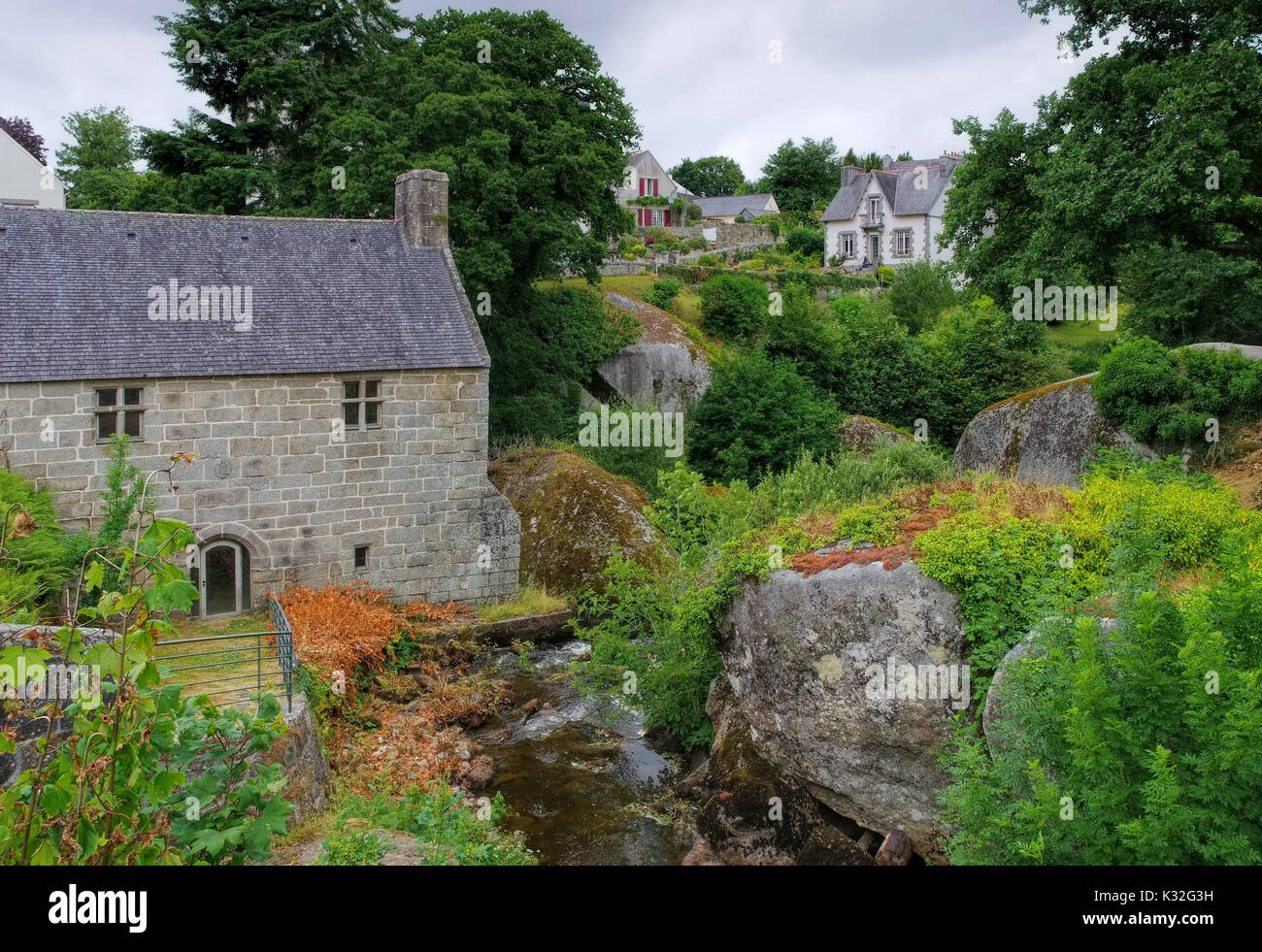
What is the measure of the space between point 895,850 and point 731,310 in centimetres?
3293

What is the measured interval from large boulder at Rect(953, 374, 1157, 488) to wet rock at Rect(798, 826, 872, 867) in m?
7.40

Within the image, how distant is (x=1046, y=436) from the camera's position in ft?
59.4

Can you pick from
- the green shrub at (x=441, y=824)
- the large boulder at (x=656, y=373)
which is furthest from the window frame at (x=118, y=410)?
the large boulder at (x=656, y=373)

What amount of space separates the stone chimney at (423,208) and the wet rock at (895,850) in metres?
18.1

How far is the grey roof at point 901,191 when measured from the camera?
58.8m

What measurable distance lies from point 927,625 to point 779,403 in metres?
20.3

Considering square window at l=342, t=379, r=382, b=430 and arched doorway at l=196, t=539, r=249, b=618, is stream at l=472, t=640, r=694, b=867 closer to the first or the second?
arched doorway at l=196, t=539, r=249, b=618

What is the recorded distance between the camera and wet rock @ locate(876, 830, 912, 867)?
36.3 ft

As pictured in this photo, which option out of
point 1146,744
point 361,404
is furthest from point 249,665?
point 1146,744

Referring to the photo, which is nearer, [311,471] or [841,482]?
[841,482]

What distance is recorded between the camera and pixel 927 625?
1119cm

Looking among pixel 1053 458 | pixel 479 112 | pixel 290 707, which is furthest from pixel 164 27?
pixel 1053 458

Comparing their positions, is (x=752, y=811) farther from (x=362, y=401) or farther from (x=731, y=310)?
(x=731, y=310)
